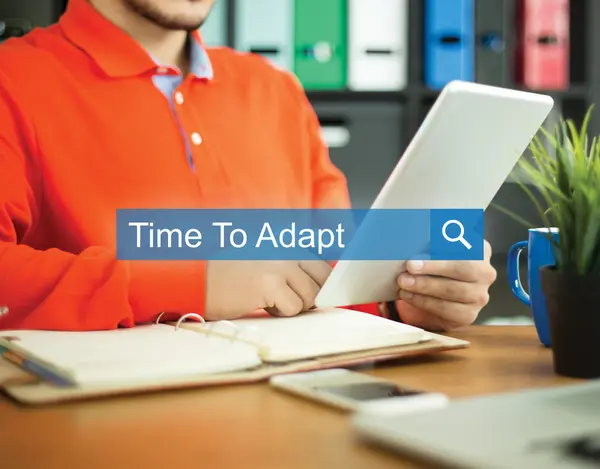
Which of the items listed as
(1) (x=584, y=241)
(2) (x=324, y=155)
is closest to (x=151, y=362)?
(1) (x=584, y=241)

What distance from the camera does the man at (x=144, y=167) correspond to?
3.12 feet

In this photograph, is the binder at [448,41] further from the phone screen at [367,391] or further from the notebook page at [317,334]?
the phone screen at [367,391]

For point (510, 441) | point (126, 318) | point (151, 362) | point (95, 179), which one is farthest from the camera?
point (95, 179)

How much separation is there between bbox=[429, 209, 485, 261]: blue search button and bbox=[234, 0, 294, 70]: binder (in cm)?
108

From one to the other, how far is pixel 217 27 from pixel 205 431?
158 centimetres

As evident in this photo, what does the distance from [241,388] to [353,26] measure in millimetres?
1498

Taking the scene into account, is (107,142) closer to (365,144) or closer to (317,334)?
(317,334)

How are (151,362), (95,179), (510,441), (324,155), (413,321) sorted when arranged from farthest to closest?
(324,155) → (95,179) → (413,321) → (151,362) → (510,441)

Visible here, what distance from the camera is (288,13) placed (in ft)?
6.47

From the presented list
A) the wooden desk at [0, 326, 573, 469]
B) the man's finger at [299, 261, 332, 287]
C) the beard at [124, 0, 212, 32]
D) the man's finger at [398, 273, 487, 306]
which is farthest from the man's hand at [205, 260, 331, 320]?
the beard at [124, 0, 212, 32]

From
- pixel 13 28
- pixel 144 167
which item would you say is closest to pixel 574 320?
pixel 144 167

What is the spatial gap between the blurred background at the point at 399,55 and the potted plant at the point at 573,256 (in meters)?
1.25

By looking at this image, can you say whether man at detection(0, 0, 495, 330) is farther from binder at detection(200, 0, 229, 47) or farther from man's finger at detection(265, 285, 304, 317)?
binder at detection(200, 0, 229, 47)

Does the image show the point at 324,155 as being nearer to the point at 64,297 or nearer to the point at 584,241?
the point at 64,297
